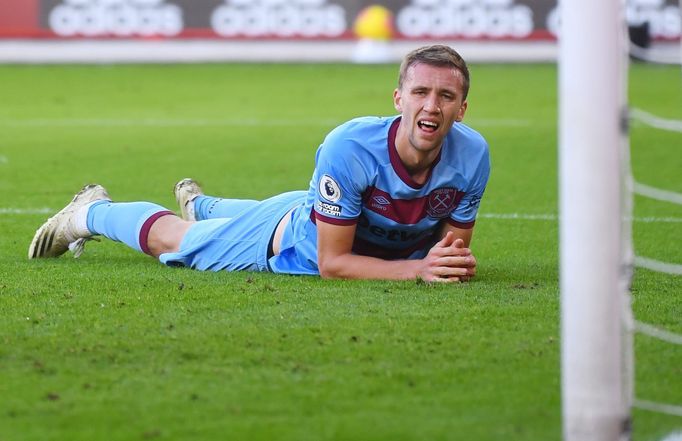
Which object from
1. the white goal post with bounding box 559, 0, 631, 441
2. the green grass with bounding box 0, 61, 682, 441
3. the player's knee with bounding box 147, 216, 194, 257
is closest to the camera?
the white goal post with bounding box 559, 0, 631, 441

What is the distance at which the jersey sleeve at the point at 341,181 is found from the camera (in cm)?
473

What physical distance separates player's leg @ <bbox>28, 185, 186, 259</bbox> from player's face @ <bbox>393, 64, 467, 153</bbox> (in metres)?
1.21

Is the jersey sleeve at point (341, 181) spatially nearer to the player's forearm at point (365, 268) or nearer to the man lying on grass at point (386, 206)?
the man lying on grass at point (386, 206)

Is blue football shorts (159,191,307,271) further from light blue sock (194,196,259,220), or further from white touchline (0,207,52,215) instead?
white touchline (0,207,52,215)

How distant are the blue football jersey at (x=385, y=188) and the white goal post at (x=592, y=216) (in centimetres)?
Result: 193

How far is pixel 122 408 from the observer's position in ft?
10.7

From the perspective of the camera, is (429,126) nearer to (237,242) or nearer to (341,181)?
(341,181)

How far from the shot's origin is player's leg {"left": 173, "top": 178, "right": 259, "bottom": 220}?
5629 millimetres

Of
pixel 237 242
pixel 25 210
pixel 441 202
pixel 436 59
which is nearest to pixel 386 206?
pixel 441 202

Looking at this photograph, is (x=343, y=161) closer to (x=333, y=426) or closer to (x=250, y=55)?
(x=333, y=426)

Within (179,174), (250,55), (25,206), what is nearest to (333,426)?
(25,206)

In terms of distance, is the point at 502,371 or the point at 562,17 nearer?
the point at 562,17

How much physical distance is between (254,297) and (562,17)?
206 cm

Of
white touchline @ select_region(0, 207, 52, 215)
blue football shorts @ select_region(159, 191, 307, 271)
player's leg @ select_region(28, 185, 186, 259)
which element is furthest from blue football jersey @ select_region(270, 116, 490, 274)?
white touchline @ select_region(0, 207, 52, 215)
